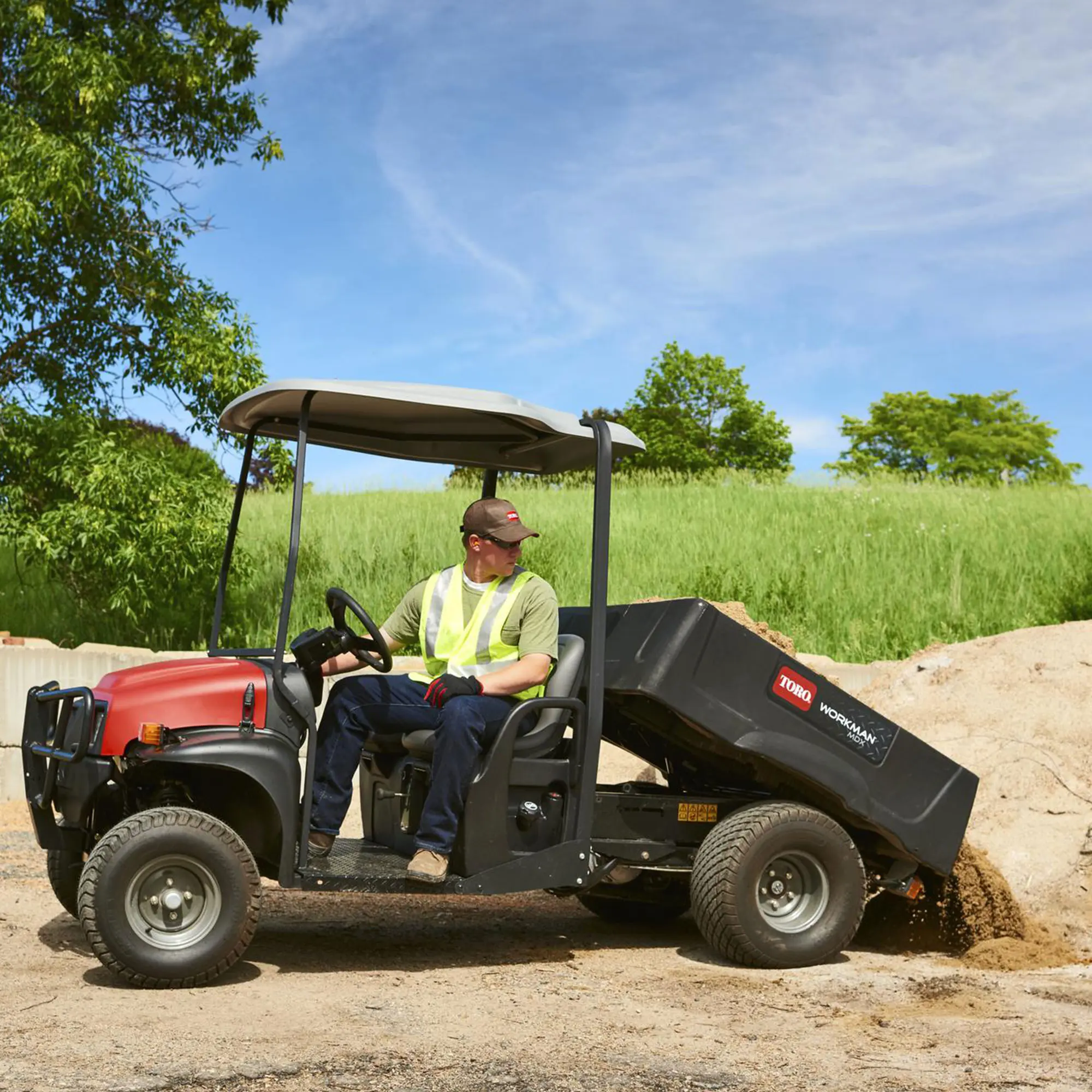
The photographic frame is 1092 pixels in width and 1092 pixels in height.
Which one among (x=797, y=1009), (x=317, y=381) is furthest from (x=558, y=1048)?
(x=317, y=381)

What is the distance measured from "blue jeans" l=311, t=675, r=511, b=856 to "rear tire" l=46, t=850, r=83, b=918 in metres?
1.09

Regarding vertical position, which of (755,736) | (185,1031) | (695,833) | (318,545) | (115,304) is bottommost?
(185,1031)

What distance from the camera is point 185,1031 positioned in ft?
14.1

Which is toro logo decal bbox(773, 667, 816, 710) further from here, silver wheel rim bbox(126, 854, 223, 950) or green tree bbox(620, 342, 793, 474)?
green tree bbox(620, 342, 793, 474)

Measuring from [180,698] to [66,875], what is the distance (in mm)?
1117

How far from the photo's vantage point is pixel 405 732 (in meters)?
5.41

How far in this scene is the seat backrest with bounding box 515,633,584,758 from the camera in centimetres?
536

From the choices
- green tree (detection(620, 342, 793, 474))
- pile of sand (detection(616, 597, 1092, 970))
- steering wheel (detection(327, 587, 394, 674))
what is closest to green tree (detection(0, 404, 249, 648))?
pile of sand (detection(616, 597, 1092, 970))

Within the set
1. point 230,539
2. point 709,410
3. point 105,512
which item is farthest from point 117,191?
point 709,410

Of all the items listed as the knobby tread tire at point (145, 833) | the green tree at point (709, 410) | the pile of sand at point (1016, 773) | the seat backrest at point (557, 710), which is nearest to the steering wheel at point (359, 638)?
the seat backrest at point (557, 710)

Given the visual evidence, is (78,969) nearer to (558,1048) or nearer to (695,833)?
(558,1048)

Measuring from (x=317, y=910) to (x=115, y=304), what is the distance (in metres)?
9.83

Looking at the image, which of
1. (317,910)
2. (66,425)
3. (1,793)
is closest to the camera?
(317,910)

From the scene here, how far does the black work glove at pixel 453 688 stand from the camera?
17.4 ft
